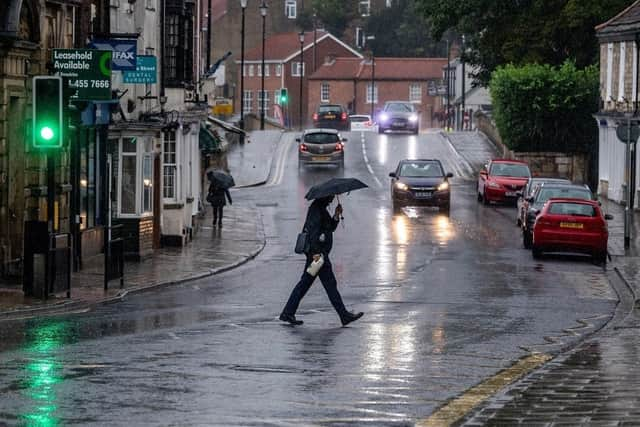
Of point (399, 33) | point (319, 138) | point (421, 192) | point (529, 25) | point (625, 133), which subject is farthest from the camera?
point (399, 33)

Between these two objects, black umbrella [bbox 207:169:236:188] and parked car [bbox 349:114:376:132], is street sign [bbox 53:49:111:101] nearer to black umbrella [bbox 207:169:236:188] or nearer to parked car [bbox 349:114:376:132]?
black umbrella [bbox 207:169:236:188]

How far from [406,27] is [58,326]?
131 metres

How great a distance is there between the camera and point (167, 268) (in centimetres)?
3148

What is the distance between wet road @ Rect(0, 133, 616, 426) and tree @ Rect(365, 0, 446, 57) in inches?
4462

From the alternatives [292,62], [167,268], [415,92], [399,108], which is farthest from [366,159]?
[292,62]

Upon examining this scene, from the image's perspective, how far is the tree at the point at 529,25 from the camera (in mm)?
68000

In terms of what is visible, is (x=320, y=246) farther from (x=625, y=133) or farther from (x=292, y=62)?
(x=292, y=62)

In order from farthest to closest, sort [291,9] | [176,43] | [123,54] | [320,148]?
[291,9]
[320,148]
[176,43]
[123,54]

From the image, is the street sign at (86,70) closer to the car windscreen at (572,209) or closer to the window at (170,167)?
the window at (170,167)

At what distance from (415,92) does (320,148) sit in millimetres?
77945

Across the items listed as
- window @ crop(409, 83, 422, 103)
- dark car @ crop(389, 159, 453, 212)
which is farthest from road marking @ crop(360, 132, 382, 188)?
window @ crop(409, 83, 422, 103)

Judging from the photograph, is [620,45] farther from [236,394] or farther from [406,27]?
[406,27]

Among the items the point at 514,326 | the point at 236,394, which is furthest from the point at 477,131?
the point at 236,394

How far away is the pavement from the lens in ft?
76.5
